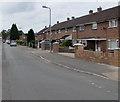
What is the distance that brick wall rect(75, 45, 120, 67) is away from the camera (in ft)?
55.1

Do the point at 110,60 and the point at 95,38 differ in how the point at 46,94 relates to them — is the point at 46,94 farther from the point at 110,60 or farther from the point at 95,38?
the point at 95,38

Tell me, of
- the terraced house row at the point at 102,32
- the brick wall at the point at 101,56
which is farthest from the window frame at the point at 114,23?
the brick wall at the point at 101,56

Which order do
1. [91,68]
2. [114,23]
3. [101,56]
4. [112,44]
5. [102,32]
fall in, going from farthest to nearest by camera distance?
1. [102,32]
2. [112,44]
3. [114,23]
4. [101,56]
5. [91,68]

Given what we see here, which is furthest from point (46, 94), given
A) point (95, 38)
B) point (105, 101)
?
point (95, 38)

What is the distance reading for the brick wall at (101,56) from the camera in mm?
16781

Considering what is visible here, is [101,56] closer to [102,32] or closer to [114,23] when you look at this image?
[114,23]

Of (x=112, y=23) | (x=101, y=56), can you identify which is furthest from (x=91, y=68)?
(x=112, y=23)

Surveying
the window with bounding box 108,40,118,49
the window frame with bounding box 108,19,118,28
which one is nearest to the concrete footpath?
the window with bounding box 108,40,118,49

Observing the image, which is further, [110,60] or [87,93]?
[110,60]

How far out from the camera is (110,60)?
1756 cm

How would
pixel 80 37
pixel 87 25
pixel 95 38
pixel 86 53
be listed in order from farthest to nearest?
pixel 80 37, pixel 87 25, pixel 95 38, pixel 86 53

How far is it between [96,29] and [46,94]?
27.3 meters

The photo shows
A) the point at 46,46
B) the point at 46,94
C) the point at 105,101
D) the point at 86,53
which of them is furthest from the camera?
the point at 46,46

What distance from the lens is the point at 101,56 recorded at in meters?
18.9
